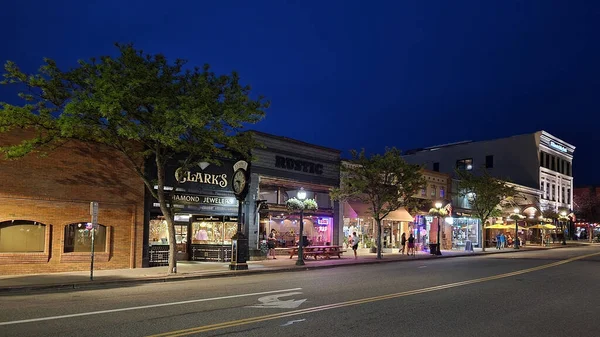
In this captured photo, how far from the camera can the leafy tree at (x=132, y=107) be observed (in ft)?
58.0

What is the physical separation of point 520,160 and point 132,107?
62900mm

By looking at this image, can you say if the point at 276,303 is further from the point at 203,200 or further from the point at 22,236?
the point at 203,200

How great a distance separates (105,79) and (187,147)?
13.9 ft

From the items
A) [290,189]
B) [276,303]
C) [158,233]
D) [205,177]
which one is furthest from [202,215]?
[276,303]

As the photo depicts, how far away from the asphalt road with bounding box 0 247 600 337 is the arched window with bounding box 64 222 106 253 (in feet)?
19.1

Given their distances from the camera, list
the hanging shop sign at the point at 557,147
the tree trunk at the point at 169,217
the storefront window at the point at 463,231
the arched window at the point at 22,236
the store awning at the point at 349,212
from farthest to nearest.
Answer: the hanging shop sign at the point at 557,147
the storefront window at the point at 463,231
the store awning at the point at 349,212
the tree trunk at the point at 169,217
the arched window at the point at 22,236

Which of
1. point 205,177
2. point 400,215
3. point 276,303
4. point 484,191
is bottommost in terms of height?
point 276,303

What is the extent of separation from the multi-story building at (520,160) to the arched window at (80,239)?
56.1 m

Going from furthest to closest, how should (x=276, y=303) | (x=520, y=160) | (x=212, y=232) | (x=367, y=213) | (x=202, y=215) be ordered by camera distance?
(x=520, y=160) < (x=367, y=213) < (x=212, y=232) < (x=202, y=215) < (x=276, y=303)

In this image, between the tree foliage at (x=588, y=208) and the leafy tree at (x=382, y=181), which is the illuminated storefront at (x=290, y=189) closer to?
the leafy tree at (x=382, y=181)

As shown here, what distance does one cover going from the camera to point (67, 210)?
68.3 ft

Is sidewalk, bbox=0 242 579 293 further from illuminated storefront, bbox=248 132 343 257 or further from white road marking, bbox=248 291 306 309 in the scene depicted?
white road marking, bbox=248 291 306 309

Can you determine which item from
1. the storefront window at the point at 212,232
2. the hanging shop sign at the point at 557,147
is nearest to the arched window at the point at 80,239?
the storefront window at the point at 212,232

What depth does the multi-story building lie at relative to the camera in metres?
69.4
